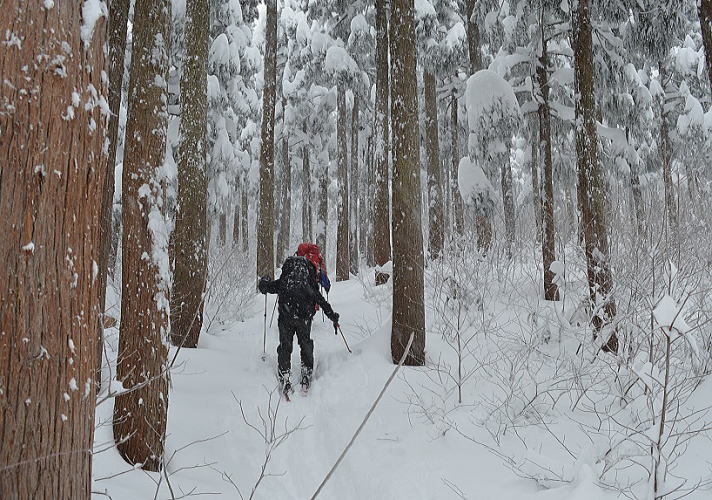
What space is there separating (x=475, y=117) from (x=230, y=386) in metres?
6.41

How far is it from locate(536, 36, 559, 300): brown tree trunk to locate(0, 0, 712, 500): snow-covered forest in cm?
7

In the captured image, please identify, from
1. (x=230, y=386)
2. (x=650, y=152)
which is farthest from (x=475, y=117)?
(x=650, y=152)

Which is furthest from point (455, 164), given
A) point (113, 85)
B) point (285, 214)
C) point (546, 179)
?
point (113, 85)

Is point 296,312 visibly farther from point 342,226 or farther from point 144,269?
point 342,226

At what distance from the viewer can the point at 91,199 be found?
1.71 metres

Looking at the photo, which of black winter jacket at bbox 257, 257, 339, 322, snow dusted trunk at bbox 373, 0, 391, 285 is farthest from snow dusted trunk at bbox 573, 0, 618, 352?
snow dusted trunk at bbox 373, 0, 391, 285

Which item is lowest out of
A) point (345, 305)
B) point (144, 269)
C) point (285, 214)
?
point (345, 305)

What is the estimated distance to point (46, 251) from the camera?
1572 millimetres

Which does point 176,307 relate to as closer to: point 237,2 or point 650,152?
point 237,2

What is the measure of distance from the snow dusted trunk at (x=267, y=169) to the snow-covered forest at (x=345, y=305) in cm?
7

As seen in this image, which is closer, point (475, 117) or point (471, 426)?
point (471, 426)

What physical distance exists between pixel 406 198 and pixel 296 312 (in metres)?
2.02

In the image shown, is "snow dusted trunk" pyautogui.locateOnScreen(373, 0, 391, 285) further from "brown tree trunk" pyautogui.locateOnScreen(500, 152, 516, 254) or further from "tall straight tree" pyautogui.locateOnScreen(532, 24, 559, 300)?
"tall straight tree" pyautogui.locateOnScreen(532, 24, 559, 300)

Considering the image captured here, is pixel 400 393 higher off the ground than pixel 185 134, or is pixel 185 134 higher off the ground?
pixel 185 134
